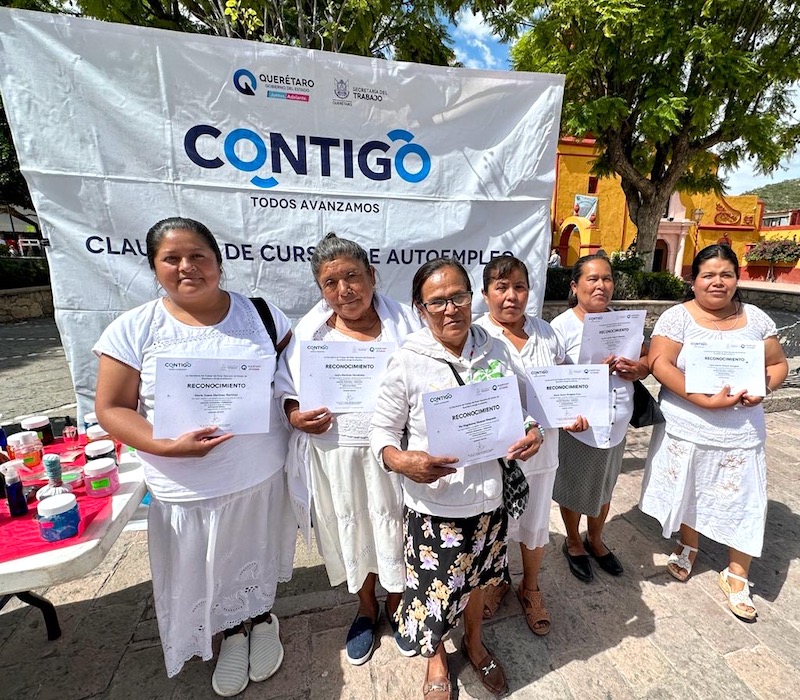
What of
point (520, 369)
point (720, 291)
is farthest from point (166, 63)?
point (720, 291)

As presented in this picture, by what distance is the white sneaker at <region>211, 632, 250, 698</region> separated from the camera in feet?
6.26

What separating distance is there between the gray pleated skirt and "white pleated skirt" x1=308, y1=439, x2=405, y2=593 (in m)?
1.16

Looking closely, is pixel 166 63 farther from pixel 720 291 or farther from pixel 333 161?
pixel 720 291

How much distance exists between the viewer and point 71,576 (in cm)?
141

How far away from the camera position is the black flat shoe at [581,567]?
8.30 ft

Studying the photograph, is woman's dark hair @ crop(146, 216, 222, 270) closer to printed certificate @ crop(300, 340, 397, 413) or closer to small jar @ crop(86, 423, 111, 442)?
printed certificate @ crop(300, 340, 397, 413)

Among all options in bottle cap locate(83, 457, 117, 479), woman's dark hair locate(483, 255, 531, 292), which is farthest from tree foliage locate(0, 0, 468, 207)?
bottle cap locate(83, 457, 117, 479)

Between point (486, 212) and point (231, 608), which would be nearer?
point (231, 608)

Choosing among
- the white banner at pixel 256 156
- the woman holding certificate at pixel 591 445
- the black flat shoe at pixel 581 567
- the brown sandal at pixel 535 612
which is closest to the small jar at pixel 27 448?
the white banner at pixel 256 156

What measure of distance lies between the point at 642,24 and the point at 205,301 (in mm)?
9059

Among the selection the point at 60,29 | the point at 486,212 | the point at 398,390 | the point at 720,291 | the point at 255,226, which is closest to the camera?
the point at 398,390

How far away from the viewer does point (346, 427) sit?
5.94 feet

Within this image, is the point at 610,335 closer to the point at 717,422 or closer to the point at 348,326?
the point at 717,422

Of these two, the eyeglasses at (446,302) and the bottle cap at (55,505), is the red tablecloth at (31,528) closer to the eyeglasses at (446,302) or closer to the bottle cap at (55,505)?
the bottle cap at (55,505)
